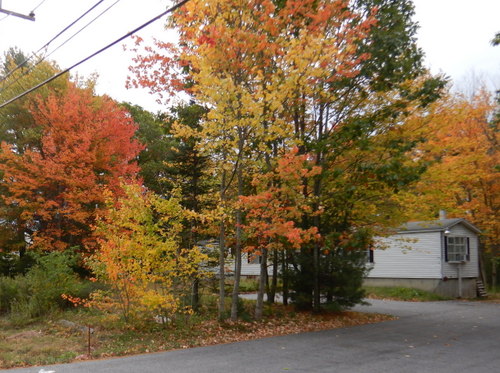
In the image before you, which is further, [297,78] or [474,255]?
[474,255]

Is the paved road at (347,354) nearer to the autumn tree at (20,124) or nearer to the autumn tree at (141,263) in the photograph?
the autumn tree at (141,263)

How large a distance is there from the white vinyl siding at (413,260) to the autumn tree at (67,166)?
13060 mm

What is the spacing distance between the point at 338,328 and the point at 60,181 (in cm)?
1153

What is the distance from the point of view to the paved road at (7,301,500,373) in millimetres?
7211

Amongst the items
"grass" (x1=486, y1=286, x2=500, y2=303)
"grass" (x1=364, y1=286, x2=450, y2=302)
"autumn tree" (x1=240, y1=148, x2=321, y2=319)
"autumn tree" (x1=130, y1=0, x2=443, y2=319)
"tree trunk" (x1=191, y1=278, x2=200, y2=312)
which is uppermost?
"autumn tree" (x1=130, y1=0, x2=443, y2=319)

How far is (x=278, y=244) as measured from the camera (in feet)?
38.7

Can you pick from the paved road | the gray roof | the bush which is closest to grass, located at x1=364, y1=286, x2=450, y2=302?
the gray roof

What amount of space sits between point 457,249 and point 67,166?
18882mm

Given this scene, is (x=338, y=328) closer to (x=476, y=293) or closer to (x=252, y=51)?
(x=252, y=51)

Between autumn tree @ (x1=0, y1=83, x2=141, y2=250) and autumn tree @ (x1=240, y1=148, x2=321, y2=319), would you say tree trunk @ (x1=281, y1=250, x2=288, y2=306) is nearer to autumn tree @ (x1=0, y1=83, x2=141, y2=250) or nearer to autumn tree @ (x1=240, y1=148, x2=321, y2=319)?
autumn tree @ (x1=240, y1=148, x2=321, y2=319)

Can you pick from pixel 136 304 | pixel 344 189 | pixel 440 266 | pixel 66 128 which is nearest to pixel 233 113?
pixel 344 189

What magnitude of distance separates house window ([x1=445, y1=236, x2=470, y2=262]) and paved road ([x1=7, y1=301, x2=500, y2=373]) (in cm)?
1017

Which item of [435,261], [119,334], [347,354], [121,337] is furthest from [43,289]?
[435,261]

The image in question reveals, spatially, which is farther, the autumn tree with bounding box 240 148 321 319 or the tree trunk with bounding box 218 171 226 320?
the tree trunk with bounding box 218 171 226 320
